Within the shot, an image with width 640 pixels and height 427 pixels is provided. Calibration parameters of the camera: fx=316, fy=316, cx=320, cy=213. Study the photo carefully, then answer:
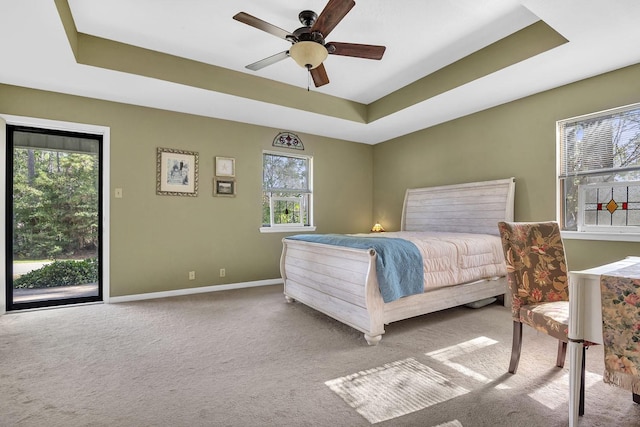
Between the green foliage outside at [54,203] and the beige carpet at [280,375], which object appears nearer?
the beige carpet at [280,375]

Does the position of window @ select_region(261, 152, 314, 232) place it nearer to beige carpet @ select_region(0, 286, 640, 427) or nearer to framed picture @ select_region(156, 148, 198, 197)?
framed picture @ select_region(156, 148, 198, 197)

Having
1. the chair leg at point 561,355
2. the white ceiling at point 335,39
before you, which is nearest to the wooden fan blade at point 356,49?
the white ceiling at point 335,39

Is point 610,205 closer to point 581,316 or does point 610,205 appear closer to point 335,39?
point 581,316

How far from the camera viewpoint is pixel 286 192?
5.24 metres

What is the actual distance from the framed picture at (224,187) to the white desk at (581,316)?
163 inches

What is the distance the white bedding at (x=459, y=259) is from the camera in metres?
2.96

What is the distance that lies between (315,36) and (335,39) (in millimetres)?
861

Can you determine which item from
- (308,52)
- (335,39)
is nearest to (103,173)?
(308,52)

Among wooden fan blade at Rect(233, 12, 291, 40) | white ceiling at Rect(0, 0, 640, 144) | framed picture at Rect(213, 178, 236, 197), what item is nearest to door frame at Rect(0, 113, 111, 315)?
white ceiling at Rect(0, 0, 640, 144)

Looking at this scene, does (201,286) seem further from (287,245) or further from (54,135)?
(54,135)

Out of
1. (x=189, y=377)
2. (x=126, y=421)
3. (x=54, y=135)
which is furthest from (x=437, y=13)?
(x=54, y=135)

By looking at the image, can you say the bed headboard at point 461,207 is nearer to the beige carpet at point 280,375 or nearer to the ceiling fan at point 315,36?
the beige carpet at point 280,375

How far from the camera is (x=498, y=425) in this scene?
5.26 ft

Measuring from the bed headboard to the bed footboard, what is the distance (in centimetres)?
226
